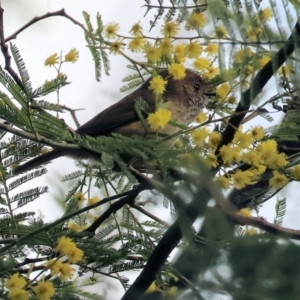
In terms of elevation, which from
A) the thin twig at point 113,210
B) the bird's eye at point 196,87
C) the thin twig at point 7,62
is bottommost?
the thin twig at point 113,210

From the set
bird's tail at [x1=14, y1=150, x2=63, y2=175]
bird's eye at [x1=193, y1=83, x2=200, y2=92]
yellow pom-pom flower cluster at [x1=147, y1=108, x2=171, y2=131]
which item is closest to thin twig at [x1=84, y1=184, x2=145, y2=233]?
bird's tail at [x1=14, y1=150, x2=63, y2=175]

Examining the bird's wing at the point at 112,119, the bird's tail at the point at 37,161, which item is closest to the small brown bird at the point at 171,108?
the bird's wing at the point at 112,119

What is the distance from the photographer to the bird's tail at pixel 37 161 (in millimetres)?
2950

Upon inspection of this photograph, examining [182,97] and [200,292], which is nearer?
[200,292]

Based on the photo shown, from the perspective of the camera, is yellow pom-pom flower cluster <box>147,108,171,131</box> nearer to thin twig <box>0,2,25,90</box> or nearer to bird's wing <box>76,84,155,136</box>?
thin twig <box>0,2,25,90</box>

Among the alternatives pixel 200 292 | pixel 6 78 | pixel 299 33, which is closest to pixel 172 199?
pixel 200 292

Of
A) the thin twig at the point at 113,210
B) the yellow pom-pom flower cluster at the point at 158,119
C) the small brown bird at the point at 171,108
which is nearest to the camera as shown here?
the yellow pom-pom flower cluster at the point at 158,119

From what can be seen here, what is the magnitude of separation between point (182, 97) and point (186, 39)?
2215 mm

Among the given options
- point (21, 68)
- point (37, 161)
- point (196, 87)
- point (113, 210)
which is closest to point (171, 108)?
point (196, 87)

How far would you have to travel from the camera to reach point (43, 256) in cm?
241

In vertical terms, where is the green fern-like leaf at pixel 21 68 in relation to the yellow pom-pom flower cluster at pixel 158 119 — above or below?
above

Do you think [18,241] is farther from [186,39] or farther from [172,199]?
[172,199]

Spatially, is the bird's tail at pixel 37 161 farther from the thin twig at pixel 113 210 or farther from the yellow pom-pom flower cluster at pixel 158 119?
the yellow pom-pom flower cluster at pixel 158 119

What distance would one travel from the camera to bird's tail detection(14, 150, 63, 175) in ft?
9.68
